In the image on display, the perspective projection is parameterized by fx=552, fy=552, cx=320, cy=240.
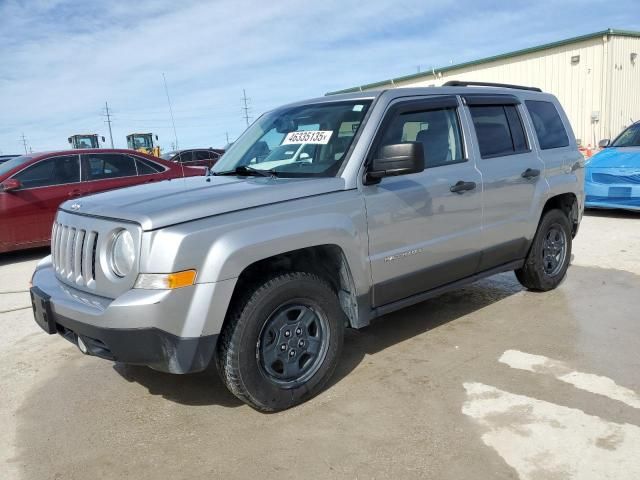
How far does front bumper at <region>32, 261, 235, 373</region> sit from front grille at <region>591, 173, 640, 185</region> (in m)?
8.19

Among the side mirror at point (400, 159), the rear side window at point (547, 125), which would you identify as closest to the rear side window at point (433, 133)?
the side mirror at point (400, 159)

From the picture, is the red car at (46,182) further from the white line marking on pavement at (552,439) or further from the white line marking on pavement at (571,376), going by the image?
the white line marking on pavement at (552,439)

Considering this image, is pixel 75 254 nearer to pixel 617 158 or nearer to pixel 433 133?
pixel 433 133

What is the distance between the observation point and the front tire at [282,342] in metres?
3.04

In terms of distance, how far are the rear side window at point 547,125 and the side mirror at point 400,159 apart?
220cm

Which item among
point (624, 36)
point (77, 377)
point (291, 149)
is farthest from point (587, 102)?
point (77, 377)

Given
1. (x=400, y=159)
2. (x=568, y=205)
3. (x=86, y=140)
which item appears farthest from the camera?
(x=86, y=140)

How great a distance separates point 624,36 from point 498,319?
18.0 meters

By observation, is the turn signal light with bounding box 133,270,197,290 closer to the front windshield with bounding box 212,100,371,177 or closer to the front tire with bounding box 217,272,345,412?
the front tire with bounding box 217,272,345,412

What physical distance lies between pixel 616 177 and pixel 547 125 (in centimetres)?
467

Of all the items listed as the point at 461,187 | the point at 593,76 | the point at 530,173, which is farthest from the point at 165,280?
the point at 593,76

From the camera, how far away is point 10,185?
26.2ft

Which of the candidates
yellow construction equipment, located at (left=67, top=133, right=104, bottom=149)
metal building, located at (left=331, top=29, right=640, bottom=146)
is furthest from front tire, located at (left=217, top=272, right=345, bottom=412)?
yellow construction equipment, located at (left=67, top=133, right=104, bottom=149)

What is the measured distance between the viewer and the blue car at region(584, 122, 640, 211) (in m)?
8.82
